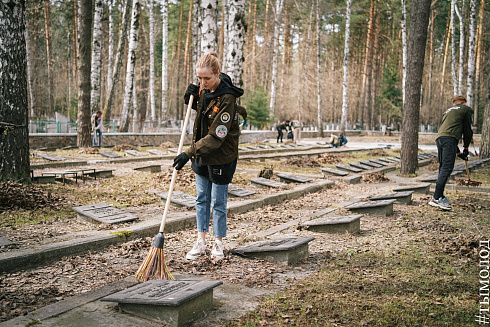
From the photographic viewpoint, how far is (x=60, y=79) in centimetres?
4900

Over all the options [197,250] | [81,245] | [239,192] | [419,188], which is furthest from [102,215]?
[419,188]

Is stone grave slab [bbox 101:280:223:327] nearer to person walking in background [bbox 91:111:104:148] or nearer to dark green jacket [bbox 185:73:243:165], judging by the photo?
dark green jacket [bbox 185:73:243:165]

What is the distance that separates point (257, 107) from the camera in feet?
115

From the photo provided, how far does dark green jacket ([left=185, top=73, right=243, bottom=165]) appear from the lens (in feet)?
13.7

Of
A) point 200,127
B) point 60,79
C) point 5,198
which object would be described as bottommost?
point 5,198

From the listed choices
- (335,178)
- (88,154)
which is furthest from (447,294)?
(88,154)

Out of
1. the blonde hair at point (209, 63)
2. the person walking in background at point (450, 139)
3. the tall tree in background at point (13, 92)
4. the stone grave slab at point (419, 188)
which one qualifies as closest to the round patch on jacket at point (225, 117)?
the blonde hair at point (209, 63)

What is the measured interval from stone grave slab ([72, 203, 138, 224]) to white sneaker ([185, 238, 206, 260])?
164 centimetres

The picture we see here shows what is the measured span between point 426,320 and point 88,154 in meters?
13.3

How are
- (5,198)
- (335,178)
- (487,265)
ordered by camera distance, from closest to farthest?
(487,265) → (5,198) → (335,178)

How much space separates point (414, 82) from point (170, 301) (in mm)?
11273

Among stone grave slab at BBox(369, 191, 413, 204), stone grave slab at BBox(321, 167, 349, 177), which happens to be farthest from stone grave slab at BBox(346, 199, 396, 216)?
stone grave slab at BBox(321, 167, 349, 177)

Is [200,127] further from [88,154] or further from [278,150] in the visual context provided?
[278,150]

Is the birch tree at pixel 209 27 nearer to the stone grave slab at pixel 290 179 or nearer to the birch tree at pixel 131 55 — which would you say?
the stone grave slab at pixel 290 179
